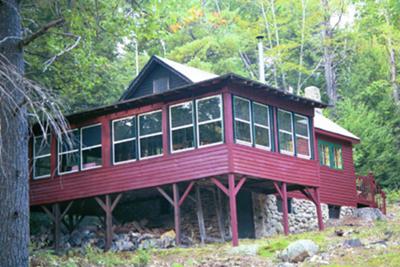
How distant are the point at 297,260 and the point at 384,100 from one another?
2470cm

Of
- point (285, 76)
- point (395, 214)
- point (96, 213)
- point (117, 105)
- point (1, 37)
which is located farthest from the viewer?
point (285, 76)

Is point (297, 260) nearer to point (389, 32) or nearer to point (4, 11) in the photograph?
point (4, 11)

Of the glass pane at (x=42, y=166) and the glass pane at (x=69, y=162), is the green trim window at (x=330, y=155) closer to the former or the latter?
the glass pane at (x=69, y=162)

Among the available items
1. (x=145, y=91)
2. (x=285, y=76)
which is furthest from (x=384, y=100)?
(x=145, y=91)

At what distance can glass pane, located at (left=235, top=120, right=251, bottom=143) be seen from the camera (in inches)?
742

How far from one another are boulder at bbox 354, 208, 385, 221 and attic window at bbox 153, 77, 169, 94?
9.97 m

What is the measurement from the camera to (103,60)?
→ 761 inches

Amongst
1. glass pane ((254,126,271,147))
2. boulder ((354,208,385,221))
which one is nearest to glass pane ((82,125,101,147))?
glass pane ((254,126,271,147))

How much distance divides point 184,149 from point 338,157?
10.5 metres

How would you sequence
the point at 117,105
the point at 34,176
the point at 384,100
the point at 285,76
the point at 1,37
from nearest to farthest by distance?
the point at 1,37 → the point at 117,105 → the point at 34,176 → the point at 384,100 → the point at 285,76

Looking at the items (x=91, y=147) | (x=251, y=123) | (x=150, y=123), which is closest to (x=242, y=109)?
(x=251, y=123)

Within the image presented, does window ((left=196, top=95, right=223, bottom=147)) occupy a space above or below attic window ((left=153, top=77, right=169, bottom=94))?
below

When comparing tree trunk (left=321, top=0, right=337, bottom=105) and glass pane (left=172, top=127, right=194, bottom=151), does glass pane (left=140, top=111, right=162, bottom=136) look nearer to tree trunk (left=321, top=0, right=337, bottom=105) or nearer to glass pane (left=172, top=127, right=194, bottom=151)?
glass pane (left=172, top=127, right=194, bottom=151)

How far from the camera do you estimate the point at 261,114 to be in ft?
65.6
